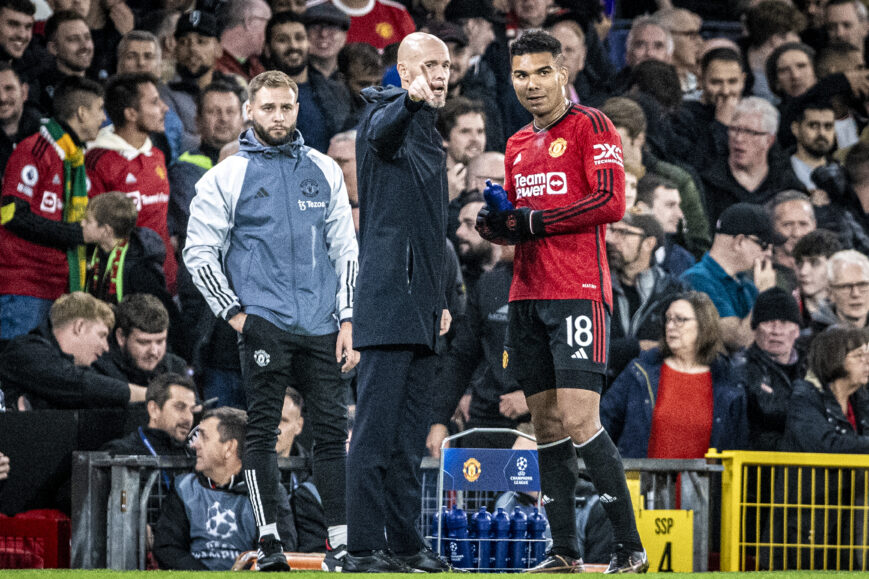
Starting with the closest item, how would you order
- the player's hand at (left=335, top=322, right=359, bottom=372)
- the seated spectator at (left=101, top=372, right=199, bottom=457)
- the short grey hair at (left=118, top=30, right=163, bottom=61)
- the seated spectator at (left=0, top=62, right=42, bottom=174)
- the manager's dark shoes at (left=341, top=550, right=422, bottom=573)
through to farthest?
the manager's dark shoes at (left=341, top=550, right=422, bottom=573) < the player's hand at (left=335, top=322, right=359, bottom=372) < the seated spectator at (left=101, top=372, right=199, bottom=457) < the seated spectator at (left=0, top=62, right=42, bottom=174) < the short grey hair at (left=118, top=30, right=163, bottom=61)

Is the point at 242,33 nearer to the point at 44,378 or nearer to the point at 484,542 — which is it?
the point at 44,378

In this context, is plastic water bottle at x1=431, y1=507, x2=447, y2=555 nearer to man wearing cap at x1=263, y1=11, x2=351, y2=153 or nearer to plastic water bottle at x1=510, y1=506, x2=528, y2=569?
plastic water bottle at x1=510, y1=506, x2=528, y2=569

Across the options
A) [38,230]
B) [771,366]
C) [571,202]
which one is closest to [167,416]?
[38,230]

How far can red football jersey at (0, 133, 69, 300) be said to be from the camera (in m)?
8.14

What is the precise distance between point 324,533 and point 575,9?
20.5 feet

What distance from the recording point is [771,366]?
27.9ft

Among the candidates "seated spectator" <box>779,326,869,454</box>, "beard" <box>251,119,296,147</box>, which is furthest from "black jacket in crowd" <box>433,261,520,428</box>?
"beard" <box>251,119,296,147</box>

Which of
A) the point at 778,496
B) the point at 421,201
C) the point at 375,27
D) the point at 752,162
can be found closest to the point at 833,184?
the point at 752,162

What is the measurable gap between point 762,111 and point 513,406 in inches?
165

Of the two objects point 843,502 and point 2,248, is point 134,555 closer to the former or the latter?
point 2,248

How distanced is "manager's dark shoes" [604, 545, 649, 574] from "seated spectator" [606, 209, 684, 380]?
3.41 m

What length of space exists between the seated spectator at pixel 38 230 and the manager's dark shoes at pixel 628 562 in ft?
14.4

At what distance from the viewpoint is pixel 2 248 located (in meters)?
8.15

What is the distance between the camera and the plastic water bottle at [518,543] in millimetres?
6227
